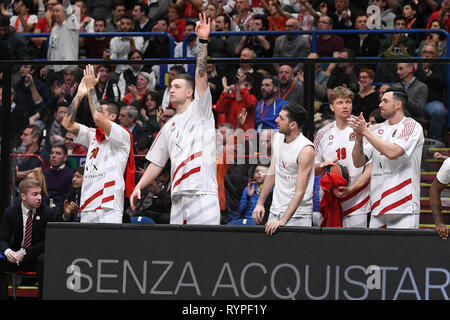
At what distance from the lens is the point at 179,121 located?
9523 mm

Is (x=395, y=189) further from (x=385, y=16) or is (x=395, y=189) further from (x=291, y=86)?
(x=385, y=16)

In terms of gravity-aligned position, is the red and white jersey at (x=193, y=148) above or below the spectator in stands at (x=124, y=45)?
below

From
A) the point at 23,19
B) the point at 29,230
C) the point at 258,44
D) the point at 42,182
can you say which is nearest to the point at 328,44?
the point at 258,44

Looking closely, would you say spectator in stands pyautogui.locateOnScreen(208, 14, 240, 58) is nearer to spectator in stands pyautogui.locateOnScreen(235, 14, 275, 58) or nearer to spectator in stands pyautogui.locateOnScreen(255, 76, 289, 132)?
spectator in stands pyautogui.locateOnScreen(235, 14, 275, 58)

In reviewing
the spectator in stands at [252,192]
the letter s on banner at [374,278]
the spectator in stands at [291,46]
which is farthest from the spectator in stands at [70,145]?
the spectator in stands at [291,46]

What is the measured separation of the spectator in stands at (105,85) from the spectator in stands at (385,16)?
558 cm

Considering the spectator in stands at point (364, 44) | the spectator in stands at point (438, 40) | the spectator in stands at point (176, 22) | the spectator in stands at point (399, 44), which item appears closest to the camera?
the spectator in stands at point (438, 40)

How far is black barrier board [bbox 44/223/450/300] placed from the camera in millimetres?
7477

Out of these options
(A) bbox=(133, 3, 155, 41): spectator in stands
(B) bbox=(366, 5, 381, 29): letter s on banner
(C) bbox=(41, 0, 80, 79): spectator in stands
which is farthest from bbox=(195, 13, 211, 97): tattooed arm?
(A) bbox=(133, 3, 155, 41): spectator in stands

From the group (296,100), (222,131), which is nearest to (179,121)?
(222,131)

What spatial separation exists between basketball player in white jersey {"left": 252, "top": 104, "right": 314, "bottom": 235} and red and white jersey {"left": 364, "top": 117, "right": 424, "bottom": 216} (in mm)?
Answer: 656

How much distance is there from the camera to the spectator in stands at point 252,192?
31.8 ft

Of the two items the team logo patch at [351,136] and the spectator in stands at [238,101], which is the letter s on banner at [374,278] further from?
the spectator in stands at [238,101]

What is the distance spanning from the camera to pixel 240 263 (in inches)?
305
